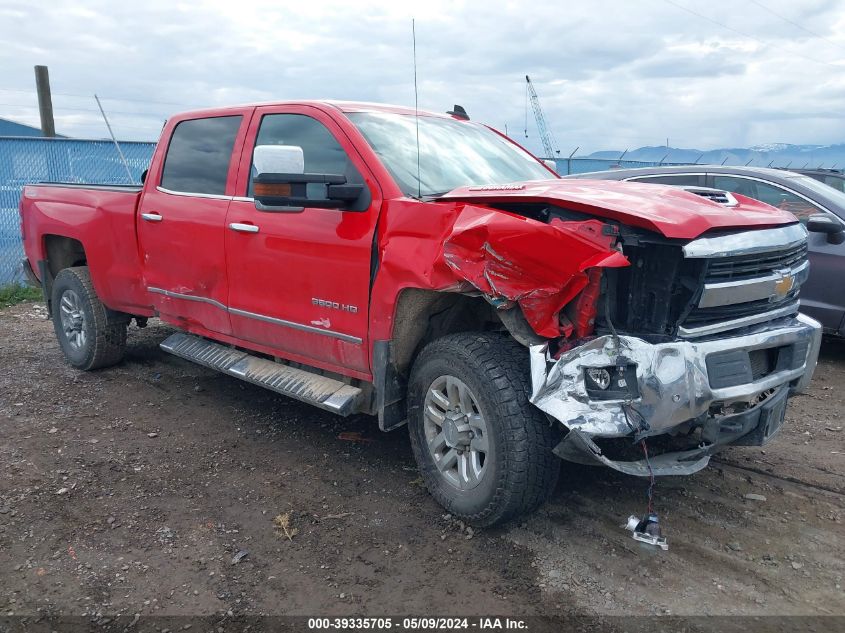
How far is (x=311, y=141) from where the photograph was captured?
409 centimetres

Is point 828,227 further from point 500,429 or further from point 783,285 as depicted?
point 500,429

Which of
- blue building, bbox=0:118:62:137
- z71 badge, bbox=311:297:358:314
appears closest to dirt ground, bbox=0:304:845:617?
z71 badge, bbox=311:297:358:314

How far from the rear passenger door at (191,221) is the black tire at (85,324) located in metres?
0.92

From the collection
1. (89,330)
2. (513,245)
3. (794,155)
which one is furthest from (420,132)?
(794,155)

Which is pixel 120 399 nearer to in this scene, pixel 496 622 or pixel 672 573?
pixel 496 622

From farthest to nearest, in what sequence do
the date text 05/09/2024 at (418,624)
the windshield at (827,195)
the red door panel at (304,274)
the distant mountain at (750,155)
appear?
the distant mountain at (750,155) < the windshield at (827,195) < the red door panel at (304,274) < the date text 05/09/2024 at (418,624)

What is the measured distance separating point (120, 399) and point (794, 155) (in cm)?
1887

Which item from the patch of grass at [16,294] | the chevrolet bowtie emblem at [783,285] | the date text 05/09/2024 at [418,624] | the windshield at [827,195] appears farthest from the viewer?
the patch of grass at [16,294]

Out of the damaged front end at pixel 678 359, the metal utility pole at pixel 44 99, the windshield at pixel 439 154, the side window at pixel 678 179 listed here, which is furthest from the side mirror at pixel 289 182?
the metal utility pole at pixel 44 99

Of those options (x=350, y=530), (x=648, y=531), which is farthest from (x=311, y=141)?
(x=648, y=531)

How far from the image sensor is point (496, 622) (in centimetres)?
273

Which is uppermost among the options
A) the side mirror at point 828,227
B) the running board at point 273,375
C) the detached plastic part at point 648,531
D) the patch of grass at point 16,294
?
the side mirror at point 828,227

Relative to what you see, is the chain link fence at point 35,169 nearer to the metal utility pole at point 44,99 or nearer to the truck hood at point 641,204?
the metal utility pole at point 44,99

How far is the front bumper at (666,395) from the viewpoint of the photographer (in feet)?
9.20
